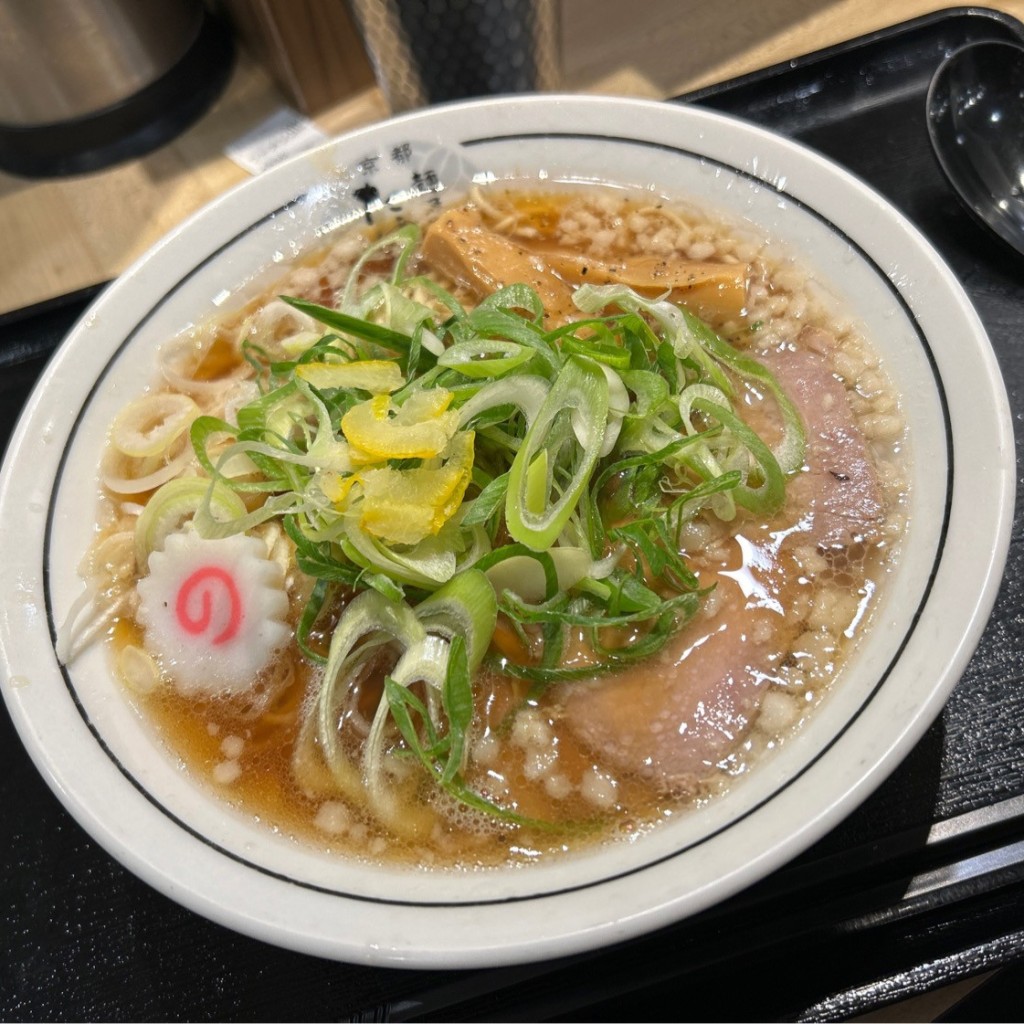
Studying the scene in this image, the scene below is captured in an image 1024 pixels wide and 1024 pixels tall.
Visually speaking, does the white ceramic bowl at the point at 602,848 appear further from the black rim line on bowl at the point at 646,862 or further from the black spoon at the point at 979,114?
the black spoon at the point at 979,114

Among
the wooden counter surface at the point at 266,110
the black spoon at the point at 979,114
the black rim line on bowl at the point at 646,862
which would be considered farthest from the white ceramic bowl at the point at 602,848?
the wooden counter surface at the point at 266,110

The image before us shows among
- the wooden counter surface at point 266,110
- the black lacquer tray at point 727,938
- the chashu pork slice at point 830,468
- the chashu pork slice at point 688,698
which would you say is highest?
the wooden counter surface at point 266,110

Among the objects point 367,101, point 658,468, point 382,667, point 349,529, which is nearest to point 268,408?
point 349,529

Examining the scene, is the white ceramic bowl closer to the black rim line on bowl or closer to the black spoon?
the black rim line on bowl

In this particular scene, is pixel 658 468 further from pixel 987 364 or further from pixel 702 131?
pixel 702 131

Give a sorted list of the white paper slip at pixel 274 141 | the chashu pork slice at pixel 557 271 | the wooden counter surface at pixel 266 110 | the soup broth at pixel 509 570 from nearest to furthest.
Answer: the soup broth at pixel 509 570
the chashu pork slice at pixel 557 271
the wooden counter surface at pixel 266 110
the white paper slip at pixel 274 141

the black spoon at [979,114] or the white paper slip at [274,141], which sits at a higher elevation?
the white paper slip at [274,141]
